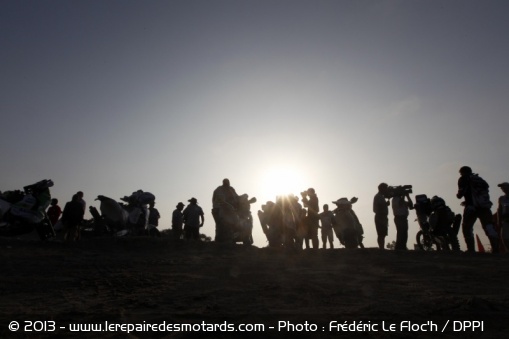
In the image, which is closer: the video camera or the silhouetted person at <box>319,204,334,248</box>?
the video camera

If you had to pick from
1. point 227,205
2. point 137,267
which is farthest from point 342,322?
point 227,205

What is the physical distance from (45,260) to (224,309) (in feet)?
15.1

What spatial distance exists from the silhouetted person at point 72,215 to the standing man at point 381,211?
7.67 meters

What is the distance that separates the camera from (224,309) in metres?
4.68

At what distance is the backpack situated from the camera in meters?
9.88

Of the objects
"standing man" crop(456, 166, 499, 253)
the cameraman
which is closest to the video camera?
the cameraman

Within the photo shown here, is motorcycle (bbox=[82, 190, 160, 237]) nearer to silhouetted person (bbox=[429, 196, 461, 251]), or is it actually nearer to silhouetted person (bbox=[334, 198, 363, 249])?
silhouetted person (bbox=[334, 198, 363, 249])

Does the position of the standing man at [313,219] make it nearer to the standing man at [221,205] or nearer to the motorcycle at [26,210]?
the standing man at [221,205]

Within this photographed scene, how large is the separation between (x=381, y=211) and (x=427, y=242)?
86.2 inches

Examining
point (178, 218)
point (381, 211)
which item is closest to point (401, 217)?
point (381, 211)

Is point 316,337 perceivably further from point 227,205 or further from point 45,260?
point 227,205

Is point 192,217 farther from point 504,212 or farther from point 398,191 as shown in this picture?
point 504,212

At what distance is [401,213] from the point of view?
11195 mm

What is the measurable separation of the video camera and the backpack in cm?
175
